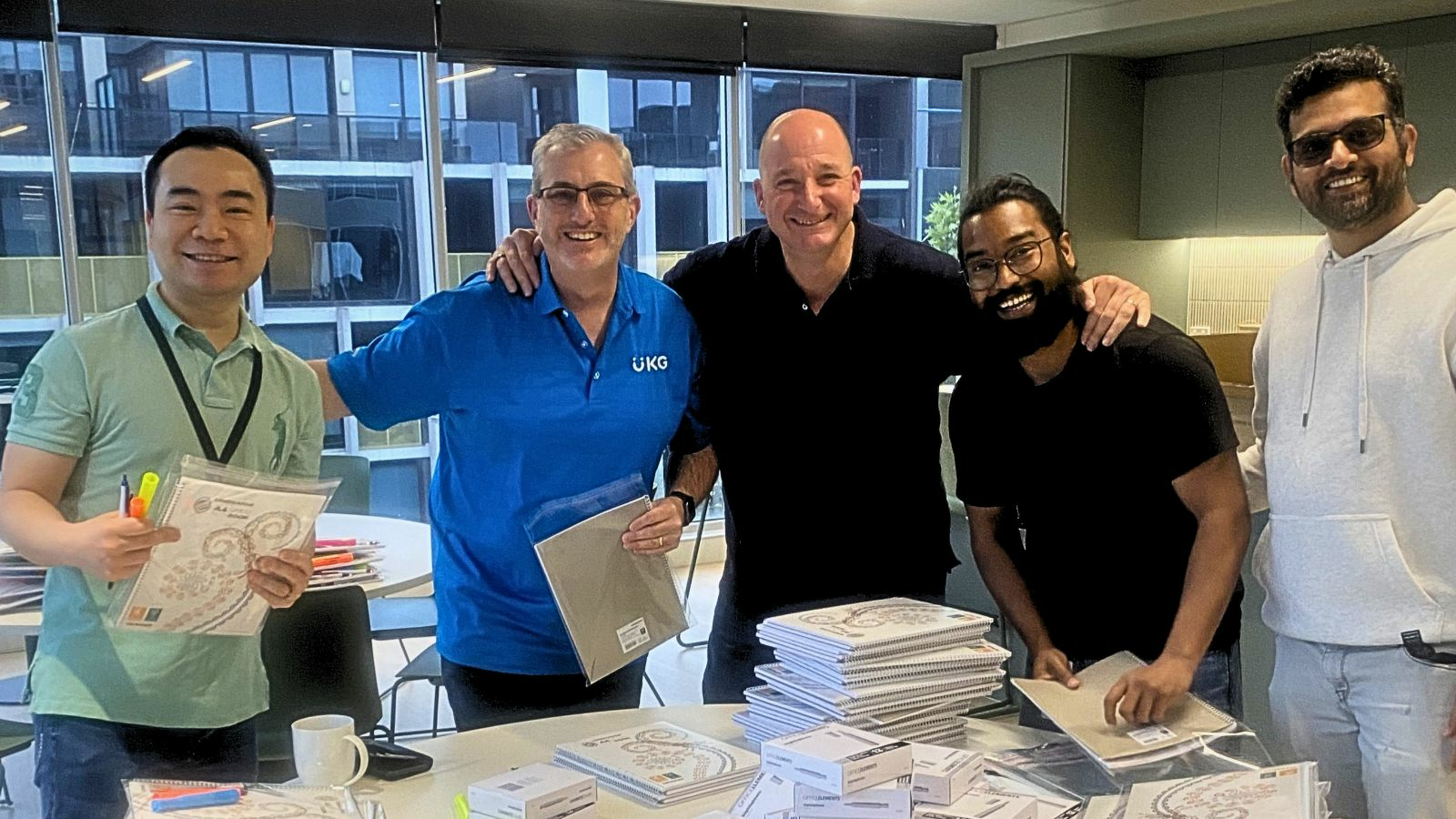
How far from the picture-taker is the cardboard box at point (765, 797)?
154 centimetres

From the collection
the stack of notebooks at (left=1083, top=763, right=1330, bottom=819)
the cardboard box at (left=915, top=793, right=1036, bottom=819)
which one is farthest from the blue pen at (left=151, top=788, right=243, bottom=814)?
the stack of notebooks at (left=1083, top=763, right=1330, bottom=819)

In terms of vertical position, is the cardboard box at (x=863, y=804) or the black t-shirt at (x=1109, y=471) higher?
the black t-shirt at (x=1109, y=471)

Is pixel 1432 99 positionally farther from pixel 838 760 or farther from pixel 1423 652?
pixel 838 760

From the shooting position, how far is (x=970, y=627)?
1.92 m

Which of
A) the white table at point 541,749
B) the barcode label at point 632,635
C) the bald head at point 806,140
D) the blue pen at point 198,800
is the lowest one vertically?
the white table at point 541,749

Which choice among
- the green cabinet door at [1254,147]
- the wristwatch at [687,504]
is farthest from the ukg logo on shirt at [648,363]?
the green cabinet door at [1254,147]

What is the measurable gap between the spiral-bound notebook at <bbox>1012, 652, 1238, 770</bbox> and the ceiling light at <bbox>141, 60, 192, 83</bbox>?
489 centimetres

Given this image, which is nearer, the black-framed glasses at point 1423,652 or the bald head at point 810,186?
the black-framed glasses at point 1423,652

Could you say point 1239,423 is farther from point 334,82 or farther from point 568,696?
point 334,82

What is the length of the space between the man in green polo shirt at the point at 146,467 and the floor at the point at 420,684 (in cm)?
200

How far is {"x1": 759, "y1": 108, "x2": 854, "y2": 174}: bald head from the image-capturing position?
2.42 m

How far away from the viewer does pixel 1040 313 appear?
210cm

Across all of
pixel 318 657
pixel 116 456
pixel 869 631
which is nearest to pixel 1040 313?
pixel 869 631

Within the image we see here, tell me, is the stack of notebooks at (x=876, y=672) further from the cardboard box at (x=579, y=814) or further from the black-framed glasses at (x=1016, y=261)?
the black-framed glasses at (x=1016, y=261)
